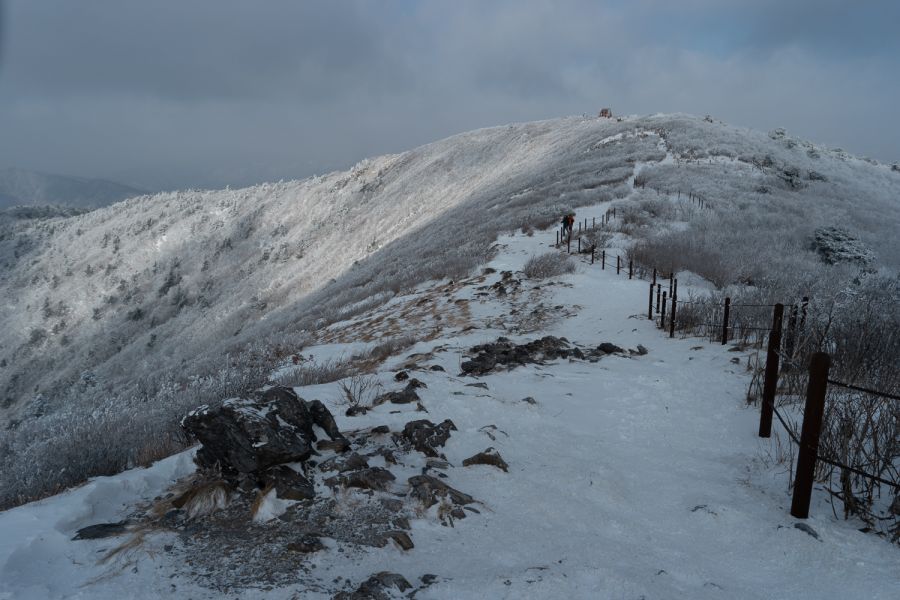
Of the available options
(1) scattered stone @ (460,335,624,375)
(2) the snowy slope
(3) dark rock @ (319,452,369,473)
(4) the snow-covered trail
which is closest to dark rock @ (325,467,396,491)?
(3) dark rock @ (319,452,369,473)

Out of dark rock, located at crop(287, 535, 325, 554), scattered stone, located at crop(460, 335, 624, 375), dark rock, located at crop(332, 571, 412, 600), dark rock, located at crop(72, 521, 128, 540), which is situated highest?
scattered stone, located at crop(460, 335, 624, 375)

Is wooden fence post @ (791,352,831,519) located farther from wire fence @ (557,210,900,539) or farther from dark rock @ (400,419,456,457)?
dark rock @ (400,419,456,457)

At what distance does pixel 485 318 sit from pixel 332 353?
128 inches

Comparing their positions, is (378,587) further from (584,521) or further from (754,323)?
(754,323)

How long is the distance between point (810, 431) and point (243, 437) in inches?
150

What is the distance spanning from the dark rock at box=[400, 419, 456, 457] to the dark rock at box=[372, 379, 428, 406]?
705 millimetres

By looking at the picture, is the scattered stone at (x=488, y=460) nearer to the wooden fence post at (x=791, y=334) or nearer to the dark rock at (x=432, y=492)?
the dark rock at (x=432, y=492)

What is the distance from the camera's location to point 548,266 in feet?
46.6

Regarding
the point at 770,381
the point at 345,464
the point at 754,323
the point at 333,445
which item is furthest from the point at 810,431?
the point at 754,323

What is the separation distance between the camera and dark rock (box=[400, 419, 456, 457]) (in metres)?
4.48

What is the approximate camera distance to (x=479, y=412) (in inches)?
216

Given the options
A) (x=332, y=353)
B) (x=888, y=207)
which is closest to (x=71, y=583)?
(x=332, y=353)

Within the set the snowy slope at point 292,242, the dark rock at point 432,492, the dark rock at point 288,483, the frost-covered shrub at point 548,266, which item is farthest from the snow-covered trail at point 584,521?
the frost-covered shrub at point 548,266

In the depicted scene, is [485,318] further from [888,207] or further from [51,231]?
[51,231]
